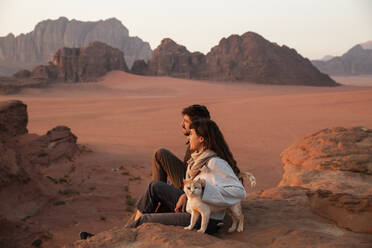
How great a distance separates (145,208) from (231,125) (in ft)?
47.7

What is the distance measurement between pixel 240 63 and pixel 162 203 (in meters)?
62.7

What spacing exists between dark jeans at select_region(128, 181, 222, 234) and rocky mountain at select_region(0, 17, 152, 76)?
111 meters

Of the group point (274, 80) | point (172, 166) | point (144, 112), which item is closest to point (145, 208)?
point (172, 166)

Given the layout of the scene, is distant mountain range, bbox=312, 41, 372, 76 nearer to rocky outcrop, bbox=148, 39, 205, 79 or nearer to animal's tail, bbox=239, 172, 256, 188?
rocky outcrop, bbox=148, 39, 205, 79

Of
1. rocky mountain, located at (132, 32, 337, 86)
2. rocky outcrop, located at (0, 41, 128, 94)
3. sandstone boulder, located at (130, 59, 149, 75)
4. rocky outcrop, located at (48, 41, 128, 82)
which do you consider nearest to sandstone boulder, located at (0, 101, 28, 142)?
rocky outcrop, located at (0, 41, 128, 94)

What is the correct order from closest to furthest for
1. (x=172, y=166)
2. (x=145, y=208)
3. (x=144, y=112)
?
(x=145, y=208) < (x=172, y=166) < (x=144, y=112)

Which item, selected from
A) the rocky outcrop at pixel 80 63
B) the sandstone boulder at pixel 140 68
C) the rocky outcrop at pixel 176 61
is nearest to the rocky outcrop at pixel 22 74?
the rocky outcrop at pixel 80 63

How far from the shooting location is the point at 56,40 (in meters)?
121

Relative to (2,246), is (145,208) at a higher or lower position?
higher

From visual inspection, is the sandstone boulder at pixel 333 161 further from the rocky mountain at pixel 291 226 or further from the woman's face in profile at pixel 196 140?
the woman's face in profile at pixel 196 140

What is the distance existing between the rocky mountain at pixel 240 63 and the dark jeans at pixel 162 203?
2399 inches

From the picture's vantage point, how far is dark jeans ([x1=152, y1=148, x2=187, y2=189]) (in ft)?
11.4

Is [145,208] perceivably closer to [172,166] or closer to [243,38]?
[172,166]

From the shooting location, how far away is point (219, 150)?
2.77 m
